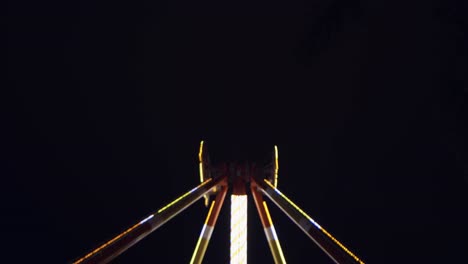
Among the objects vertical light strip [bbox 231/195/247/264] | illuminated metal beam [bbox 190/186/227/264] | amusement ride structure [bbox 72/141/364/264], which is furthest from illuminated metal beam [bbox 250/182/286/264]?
illuminated metal beam [bbox 190/186/227/264]

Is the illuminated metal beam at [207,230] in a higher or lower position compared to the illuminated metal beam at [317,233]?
higher

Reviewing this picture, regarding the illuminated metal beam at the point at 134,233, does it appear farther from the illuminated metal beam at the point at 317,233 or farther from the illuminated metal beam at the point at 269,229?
the illuminated metal beam at the point at 269,229

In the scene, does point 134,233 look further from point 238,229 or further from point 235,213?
point 235,213

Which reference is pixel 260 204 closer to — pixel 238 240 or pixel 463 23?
pixel 238 240

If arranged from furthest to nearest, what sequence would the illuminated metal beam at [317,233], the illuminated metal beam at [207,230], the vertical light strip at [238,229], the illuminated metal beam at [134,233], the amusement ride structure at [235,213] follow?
the vertical light strip at [238,229] → the illuminated metal beam at [207,230] → the amusement ride structure at [235,213] → the illuminated metal beam at [317,233] → the illuminated metal beam at [134,233]

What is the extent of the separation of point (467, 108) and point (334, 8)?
2.19 m

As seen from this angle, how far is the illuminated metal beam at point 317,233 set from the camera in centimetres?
564

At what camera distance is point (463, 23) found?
5809 mm

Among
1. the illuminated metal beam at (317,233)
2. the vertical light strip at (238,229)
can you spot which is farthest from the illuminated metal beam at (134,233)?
the illuminated metal beam at (317,233)

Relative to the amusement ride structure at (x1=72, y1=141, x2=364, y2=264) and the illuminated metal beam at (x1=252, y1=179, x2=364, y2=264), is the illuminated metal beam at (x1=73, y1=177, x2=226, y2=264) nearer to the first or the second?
the amusement ride structure at (x1=72, y1=141, x2=364, y2=264)

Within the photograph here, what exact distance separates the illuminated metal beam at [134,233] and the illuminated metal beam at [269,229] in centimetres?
178

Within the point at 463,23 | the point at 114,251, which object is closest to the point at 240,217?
the point at 114,251

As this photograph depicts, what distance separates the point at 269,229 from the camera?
34.4ft

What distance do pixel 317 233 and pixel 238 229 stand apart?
12.9ft
